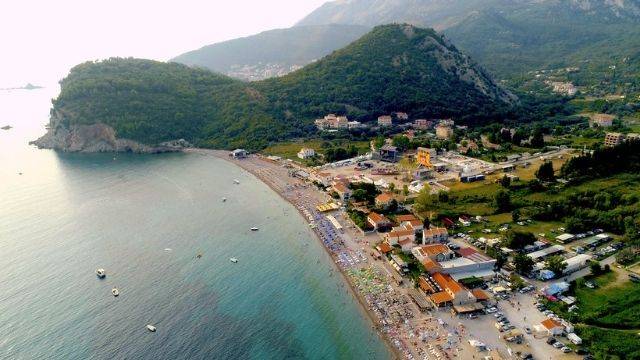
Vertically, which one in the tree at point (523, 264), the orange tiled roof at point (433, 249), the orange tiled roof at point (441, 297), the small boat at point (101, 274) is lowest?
the orange tiled roof at point (441, 297)

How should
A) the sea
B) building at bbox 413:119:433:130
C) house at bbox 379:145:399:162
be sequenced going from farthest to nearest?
1. building at bbox 413:119:433:130
2. house at bbox 379:145:399:162
3. the sea

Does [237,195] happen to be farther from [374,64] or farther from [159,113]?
[374,64]

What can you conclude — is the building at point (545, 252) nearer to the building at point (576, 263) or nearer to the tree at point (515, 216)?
the building at point (576, 263)

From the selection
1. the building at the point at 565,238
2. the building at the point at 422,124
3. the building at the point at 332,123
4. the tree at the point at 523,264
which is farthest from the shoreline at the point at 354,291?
the building at the point at 422,124

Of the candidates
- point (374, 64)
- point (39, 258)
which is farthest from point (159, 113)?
point (39, 258)

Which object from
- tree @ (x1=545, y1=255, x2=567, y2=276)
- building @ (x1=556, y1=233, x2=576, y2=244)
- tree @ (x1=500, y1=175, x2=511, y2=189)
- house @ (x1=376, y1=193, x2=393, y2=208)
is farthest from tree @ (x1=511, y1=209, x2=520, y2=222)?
house @ (x1=376, y1=193, x2=393, y2=208)

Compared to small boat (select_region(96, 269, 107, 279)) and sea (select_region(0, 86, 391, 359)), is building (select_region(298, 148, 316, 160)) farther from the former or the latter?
small boat (select_region(96, 269, 107, 279))

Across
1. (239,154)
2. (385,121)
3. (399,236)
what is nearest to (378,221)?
(399,236)

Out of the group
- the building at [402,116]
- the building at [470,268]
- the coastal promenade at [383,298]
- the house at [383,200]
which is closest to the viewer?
the coastal promenade at [383,298]

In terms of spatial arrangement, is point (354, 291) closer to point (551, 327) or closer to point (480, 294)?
point (480, 294)
